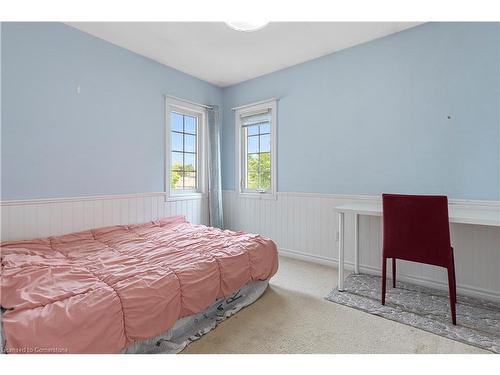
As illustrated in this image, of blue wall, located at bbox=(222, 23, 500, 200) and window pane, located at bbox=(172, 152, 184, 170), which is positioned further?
window pane, located at bbox=(172, 152, 184, 170)

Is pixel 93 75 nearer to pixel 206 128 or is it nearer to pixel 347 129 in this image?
pixel 206 128

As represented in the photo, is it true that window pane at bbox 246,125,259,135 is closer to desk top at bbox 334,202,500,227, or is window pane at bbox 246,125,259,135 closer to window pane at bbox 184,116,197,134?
window pane at bbox 184,116,197,134

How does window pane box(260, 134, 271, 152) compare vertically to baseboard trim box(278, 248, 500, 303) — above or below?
above

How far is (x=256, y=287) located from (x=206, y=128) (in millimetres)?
2456

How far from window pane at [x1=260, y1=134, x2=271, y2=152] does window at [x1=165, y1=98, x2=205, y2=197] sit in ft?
2.92

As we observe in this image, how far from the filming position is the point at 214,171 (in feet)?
12.2

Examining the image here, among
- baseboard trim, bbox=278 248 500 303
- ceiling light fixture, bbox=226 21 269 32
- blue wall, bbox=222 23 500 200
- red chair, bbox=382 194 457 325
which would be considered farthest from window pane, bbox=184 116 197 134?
red chair, bbox=382 194 457 325

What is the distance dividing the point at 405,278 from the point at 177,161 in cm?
302

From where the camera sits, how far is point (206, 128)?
3.73 meters

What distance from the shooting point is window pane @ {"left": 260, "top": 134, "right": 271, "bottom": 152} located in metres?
3.51

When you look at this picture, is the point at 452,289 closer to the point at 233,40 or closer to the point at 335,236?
the point at 335,236

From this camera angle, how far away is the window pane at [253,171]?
12.0 ft

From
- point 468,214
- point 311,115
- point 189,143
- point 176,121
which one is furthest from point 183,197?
point 468,214

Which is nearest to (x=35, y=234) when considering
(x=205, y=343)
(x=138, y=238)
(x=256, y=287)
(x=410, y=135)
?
(x=138, y=238)
